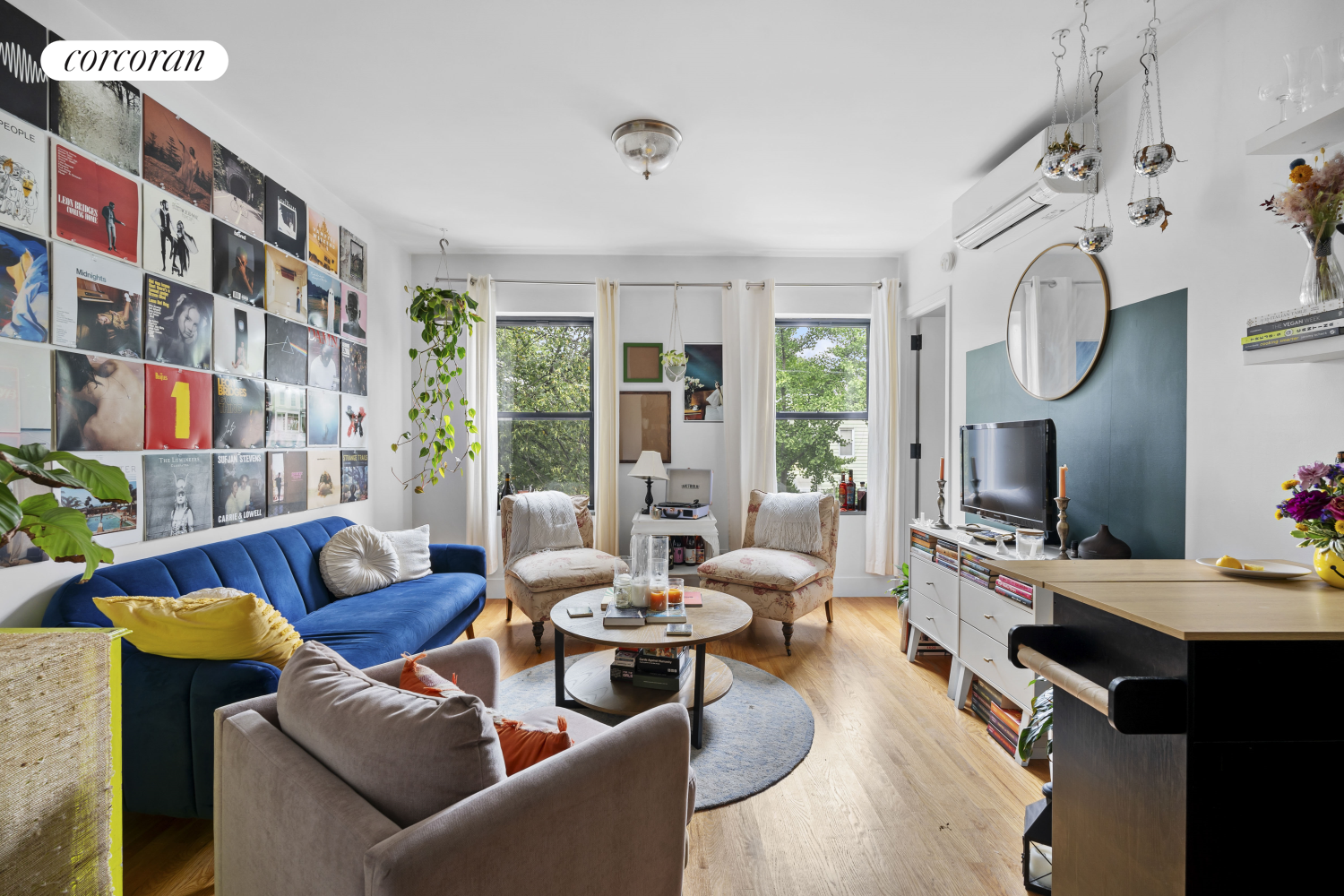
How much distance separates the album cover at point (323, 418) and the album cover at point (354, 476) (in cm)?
16

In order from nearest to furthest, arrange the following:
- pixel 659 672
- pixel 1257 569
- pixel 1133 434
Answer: pixel 1257 569 → pixel 1133 434 → pixel 659 672

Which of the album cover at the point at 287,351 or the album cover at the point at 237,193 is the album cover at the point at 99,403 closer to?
the album cover at the point at 287,351

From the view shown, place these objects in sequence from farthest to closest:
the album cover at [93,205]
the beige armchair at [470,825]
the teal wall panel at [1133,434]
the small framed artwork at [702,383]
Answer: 1. the small framed artwork at [702,383]
2. the teal wall panel at [1133,434]
3. the album cover at [93,205]
4. the beige armchair at [470,825]

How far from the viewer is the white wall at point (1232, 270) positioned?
1727 mm

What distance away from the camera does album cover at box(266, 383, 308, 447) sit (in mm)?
3008

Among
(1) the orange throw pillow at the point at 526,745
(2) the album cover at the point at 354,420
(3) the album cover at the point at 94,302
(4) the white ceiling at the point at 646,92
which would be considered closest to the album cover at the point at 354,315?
(2) the album cover at the point at 354,420

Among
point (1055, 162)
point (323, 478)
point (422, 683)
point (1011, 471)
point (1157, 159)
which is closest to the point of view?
point (422, 683)

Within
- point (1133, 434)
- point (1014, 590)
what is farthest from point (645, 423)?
point (1133, 434)

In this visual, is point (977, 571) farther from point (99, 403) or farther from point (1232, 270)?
point (99, 403)

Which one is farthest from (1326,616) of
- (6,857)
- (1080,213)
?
(6,857)

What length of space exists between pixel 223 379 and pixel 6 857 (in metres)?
2.04

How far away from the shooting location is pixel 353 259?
151 inches

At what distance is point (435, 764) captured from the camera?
3.36 ft

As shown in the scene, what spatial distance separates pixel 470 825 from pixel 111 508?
2016 mm
